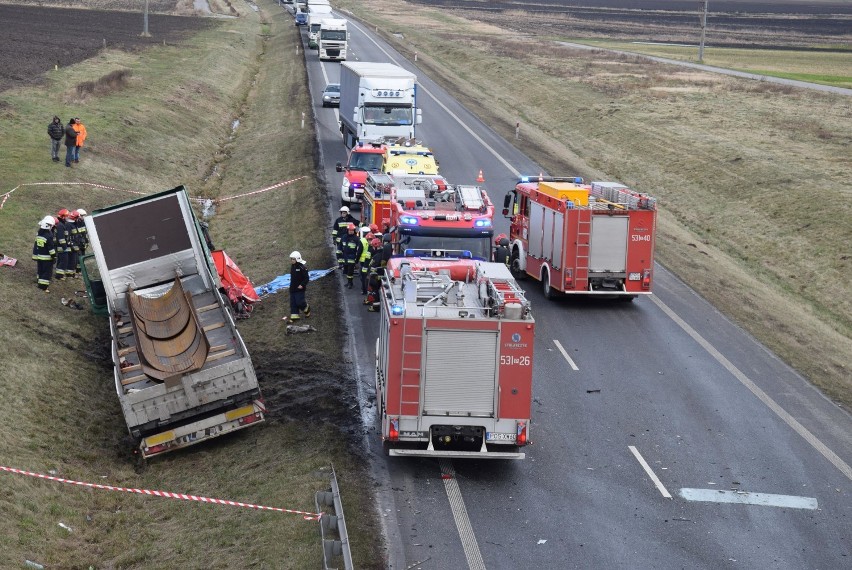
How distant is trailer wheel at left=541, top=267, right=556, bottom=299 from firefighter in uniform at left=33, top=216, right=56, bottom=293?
12.6 m

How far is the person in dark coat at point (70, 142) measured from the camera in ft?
124

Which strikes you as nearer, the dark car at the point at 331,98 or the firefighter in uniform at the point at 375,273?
the firefighter in uniform at the point at 375,273

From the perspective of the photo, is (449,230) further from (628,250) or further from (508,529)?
(508,529)

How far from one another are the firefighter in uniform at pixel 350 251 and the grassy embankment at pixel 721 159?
9.82 metres

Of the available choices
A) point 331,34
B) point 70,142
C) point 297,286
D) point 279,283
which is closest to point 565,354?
point 297,286

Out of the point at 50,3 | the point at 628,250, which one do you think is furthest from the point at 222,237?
the point at 50,3

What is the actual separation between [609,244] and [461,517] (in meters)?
12.8

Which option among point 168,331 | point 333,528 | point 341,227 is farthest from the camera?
point 341,227

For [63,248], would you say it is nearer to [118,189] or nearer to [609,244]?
[118,189]

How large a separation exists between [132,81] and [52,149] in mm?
20981

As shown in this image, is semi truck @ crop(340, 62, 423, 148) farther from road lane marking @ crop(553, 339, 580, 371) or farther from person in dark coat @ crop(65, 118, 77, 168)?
road lane marking @ crop(553, 339, 580, 371)

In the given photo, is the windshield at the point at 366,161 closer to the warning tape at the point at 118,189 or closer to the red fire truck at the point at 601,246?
the warning tape at the point at 118,189

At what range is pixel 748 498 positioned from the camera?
1714 cm

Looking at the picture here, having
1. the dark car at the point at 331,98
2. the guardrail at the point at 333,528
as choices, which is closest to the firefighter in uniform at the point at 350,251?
the guardrail at the point at 333,528
